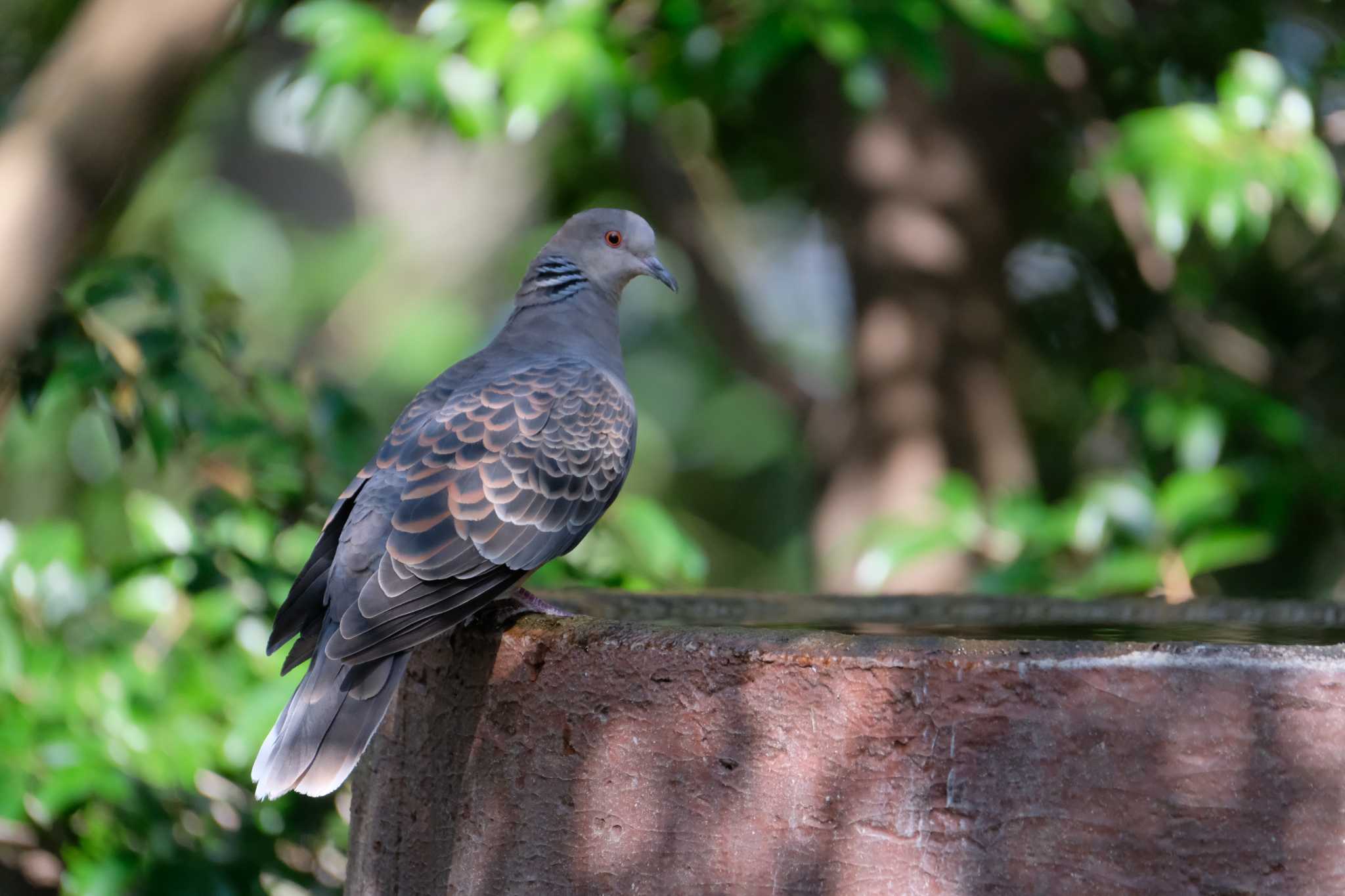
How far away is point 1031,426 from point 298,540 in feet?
13.0

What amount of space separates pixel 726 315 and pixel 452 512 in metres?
3.55

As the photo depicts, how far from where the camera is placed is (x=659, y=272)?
12.1ft

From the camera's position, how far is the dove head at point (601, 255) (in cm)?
369

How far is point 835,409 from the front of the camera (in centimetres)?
572

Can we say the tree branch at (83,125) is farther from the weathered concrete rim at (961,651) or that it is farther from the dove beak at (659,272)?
the weathered concrete rim at (961,651)

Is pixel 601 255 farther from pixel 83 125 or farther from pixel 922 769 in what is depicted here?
pixel 922 769

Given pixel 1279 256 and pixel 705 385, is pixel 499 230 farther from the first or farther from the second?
pixel 1279 256

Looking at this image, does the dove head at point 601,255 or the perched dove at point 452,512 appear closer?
the perched dove at point 452,512

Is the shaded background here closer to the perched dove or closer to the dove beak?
the dove beak

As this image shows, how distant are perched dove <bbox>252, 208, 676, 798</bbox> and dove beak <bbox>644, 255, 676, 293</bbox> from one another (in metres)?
0.16

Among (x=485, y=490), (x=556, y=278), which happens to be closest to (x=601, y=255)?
(x=556, y=278)

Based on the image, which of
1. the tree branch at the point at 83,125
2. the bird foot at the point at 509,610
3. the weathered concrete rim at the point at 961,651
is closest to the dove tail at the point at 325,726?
the bird foot at the point at 509,610

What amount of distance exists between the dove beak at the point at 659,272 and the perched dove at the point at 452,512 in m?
0.16

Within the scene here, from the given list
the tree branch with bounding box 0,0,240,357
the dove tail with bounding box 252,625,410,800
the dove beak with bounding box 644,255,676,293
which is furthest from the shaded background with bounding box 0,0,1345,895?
the dove tail with bounding box 252,625,410,800
